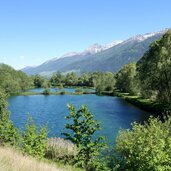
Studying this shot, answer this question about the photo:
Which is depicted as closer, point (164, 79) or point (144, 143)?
point (144, 143)

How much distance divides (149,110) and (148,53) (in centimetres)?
1327

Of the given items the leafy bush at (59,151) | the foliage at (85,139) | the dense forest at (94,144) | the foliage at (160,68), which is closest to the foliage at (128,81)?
the foliage at (160,68)

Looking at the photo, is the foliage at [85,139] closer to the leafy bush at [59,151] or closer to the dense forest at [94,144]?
the dense forest at [94,144]

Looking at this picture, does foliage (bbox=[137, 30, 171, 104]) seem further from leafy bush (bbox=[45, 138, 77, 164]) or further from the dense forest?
leafy bush (bbox=[45, 138, 77, 164])

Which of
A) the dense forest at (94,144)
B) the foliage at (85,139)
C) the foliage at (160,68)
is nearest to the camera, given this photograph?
the dense forest at (94,144)

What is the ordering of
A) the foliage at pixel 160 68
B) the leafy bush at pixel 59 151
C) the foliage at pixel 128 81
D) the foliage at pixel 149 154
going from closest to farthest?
the foliage at pixel 149 154 < the leafy bush at pixel 59 151 < the foliage at pixel 160 68 < the foliage at pixel 128 81

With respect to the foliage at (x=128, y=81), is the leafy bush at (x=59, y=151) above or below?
below

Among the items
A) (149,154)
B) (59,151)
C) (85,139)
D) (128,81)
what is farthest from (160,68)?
(128,81)

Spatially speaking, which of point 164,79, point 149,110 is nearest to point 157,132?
point 164,79

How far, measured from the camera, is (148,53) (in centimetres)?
8138

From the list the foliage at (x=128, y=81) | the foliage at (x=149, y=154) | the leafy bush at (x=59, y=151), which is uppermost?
the foliage at (x=128, y=81)

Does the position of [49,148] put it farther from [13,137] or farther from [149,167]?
[149,167]

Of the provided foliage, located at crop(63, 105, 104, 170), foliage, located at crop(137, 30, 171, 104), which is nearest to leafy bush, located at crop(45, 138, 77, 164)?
foliage, located at crop(63, 105, 104, 170)

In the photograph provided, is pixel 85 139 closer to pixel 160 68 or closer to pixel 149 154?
pixel 149 154
